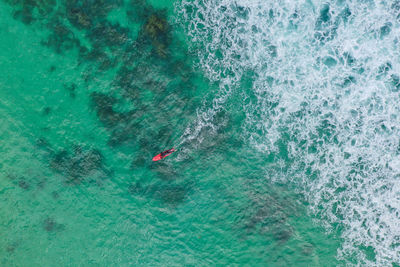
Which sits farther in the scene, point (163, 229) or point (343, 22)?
point (163, 229)

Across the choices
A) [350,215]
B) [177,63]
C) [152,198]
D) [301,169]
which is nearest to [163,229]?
[152,198]

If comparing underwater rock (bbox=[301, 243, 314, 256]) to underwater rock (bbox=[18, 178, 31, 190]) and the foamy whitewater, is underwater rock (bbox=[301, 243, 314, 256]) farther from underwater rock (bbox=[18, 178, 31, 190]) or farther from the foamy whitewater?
underwater rock (bbox=[18, 178, 31, 190])

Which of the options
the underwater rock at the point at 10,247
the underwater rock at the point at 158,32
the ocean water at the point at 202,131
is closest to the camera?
the ocean water at the point at 202,131

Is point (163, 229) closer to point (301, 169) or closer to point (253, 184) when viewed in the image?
point (253, 184)

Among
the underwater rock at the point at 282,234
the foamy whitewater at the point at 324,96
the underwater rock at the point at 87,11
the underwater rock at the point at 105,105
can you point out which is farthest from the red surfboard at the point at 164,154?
the underwater rock at the point at 87,11

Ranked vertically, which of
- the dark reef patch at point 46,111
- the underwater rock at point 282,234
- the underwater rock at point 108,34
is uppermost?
the underwater rock at point 108,34

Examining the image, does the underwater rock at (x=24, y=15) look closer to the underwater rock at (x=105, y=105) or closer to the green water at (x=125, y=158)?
the green water at (x=125, y=158)

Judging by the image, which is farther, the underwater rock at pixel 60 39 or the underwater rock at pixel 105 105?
the underwater rock at pixel 105 105
